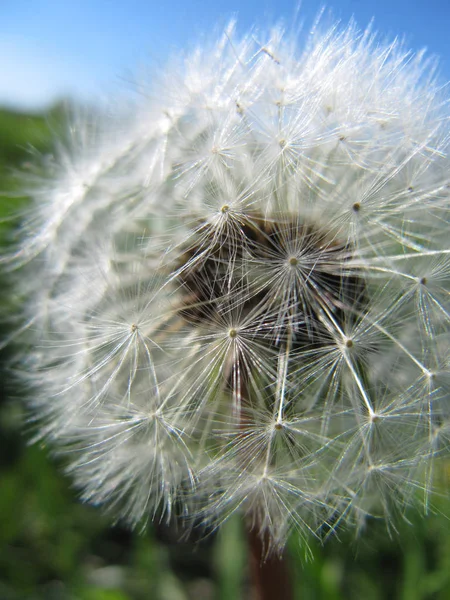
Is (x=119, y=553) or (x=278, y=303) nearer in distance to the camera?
(x=278, y=303)

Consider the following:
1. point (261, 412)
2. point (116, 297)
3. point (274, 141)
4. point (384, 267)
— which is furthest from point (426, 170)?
point (116, 297)

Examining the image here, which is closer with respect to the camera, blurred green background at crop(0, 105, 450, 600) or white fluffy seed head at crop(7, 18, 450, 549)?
white fluffy seed head at crop(7, 18, 450, 549)

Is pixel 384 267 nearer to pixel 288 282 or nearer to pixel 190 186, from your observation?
pixel 288 282

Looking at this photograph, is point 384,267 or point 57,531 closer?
point 384,267

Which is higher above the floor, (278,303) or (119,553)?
Answer: (278,303)

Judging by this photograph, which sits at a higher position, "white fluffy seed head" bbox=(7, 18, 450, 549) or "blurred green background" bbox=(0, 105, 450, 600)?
"white fluffy seed head" bbox=(7, 18, 450, 549)
